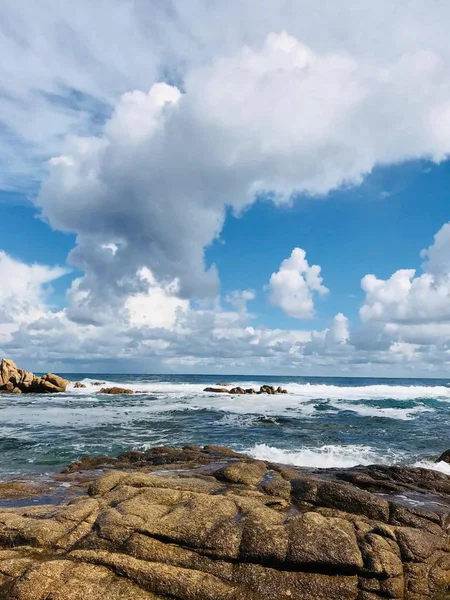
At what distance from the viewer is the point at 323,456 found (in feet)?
81.8

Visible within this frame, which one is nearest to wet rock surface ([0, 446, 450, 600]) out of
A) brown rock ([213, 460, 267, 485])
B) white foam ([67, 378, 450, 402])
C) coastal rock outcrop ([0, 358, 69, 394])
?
brown rock ([213, 460, 267, 485])

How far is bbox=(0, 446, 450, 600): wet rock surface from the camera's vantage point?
333 inches

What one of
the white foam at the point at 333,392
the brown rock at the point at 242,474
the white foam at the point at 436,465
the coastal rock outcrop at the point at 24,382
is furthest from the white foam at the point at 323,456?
the coastal rock outcrop at the point at 24,382

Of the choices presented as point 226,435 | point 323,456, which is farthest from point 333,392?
point 323,456

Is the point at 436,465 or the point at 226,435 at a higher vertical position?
the point at 436,465

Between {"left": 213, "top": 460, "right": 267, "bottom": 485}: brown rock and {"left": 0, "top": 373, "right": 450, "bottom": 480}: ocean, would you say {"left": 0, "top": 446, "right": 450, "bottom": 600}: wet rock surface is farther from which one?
{"left": 0, "top": 373, "right": 450, "bottom": 480}: ocean

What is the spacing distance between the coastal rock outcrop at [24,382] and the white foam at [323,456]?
65.2m

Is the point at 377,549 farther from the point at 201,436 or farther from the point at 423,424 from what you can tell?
the point at 423,424

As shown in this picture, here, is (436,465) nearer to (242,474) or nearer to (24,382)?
(242,474)

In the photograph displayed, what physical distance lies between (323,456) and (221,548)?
17224 mm

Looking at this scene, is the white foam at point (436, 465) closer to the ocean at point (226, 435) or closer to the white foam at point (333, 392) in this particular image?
the ocean at point (226, 435)

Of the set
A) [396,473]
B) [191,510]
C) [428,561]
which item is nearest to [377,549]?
[428,561]

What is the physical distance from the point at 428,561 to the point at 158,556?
6.10 meters

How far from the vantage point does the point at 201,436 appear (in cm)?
3266
